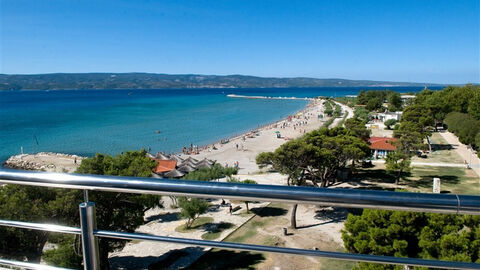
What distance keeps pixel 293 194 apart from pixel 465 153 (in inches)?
1274

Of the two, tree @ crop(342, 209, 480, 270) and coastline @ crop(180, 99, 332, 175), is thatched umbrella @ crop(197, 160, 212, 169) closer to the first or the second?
coastline @ crop(180, 99, 332, 175)

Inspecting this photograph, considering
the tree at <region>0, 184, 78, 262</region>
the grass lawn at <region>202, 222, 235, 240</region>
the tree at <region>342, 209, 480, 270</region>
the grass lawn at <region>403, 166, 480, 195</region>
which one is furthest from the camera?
the grass lawn at <region>403, 166, 480, 195</region>

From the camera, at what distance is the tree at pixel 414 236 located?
7.32m

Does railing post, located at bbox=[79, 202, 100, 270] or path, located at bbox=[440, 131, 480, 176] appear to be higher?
railing post, located at bbox=[79, 202, 100, 270]

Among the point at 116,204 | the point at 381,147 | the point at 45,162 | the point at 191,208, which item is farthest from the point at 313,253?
the point at 45,162

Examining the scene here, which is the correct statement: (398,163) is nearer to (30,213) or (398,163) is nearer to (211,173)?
(211,173)

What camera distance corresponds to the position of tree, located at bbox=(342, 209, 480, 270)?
24.0ft

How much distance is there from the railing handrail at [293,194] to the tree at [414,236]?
23.9 ft

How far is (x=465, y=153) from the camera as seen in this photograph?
27.5m


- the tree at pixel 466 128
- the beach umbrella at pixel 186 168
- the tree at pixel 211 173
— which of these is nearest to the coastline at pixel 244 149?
the tree at pixel 211 173

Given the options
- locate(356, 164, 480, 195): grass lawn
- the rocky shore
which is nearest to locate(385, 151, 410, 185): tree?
locate(356, 164, 480, 195): grass lawn

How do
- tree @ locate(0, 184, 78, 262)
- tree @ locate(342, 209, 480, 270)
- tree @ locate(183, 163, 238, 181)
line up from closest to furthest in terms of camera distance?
tree @ locate(342, 209, 480, 270)
tree @ locate(0, 184, 78, 262)
tree @ locate(183, 163, 238, 181)

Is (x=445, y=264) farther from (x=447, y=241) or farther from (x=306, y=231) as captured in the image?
(x=306, y=231)

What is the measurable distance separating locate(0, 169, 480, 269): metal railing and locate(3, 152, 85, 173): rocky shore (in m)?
28.8
